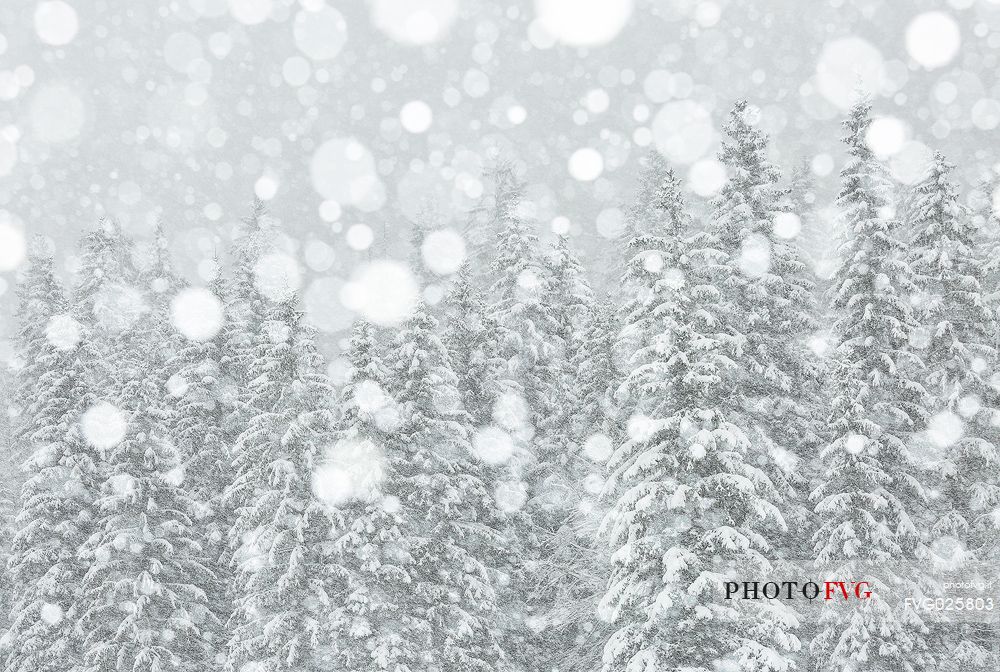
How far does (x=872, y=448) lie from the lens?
2036 centimetres

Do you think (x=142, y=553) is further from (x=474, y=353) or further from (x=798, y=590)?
(x=798, y=590)

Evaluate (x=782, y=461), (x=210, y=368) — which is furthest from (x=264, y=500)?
(x=782, y=461)

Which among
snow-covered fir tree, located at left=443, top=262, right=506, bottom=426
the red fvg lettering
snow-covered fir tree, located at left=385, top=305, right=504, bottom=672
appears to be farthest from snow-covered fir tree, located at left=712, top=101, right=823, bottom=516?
snow-covered fir tree, located at left=443, top=262, right=506, bottom=426

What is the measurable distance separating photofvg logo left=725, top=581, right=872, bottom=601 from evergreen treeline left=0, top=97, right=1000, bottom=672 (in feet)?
0.68

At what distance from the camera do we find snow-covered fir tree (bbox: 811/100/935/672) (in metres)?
19.7

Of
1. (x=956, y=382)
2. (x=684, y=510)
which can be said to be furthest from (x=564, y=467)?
(x=956, y=382)

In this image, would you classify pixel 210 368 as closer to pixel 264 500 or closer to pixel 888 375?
pixel 264 500

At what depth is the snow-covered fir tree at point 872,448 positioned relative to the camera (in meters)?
19.7

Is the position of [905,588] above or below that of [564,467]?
above

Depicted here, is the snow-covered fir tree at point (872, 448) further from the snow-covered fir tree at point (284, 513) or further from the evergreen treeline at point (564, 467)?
the snow-covered fir tree at point (284, 513)

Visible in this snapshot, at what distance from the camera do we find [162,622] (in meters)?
25.7

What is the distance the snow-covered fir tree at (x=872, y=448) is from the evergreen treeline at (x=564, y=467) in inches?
2.8

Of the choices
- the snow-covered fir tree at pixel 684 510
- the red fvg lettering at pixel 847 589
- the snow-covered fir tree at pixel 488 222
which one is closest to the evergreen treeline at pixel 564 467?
the snow-covered fir tree at pixel 684 510

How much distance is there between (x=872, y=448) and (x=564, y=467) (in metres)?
10.9
